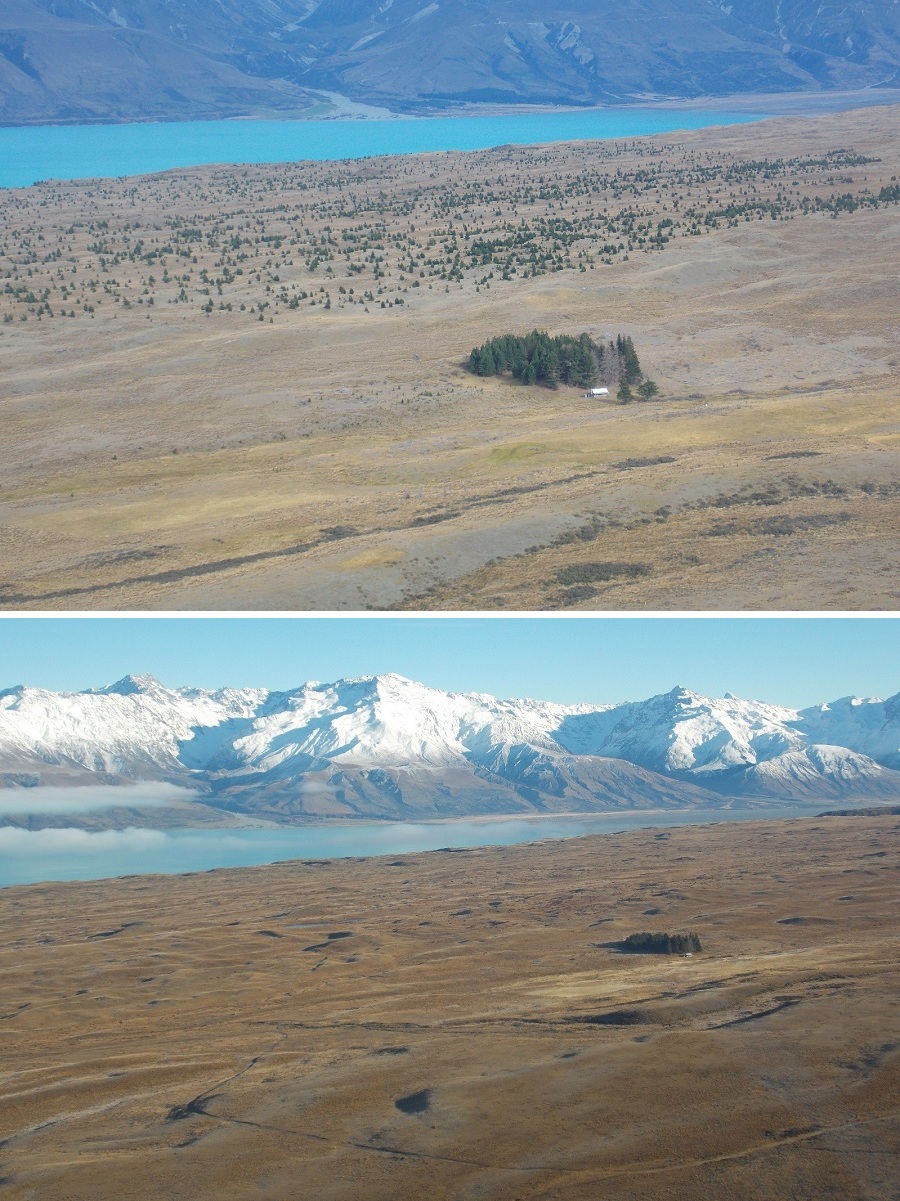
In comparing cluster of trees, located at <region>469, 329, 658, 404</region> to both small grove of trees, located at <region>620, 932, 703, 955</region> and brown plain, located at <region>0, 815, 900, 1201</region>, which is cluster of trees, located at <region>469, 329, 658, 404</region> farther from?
small grove of trees, located at <region>620, 932, 703, 955</region>

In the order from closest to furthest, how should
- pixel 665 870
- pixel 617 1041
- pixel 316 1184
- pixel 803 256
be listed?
pixel 316 1184 → pixel 617 1041 → pixel 665 870 → pixel 803 256

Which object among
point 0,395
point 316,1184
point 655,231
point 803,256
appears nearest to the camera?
point 316,1184

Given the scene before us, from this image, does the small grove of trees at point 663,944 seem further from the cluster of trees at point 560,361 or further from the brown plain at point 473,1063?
the cluster of trees at point 560,361

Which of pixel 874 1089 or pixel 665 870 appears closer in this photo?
pixel 874 1089

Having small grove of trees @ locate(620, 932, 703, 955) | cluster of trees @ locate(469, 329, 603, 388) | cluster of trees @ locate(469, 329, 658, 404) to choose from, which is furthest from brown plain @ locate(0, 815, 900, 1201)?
cluster of trees @ locate(469, 329, 603, 388)

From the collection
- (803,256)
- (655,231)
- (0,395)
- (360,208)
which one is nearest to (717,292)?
(803,256)

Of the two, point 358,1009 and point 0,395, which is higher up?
point 0,395

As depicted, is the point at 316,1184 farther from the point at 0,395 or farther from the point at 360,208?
the point at 360,208
